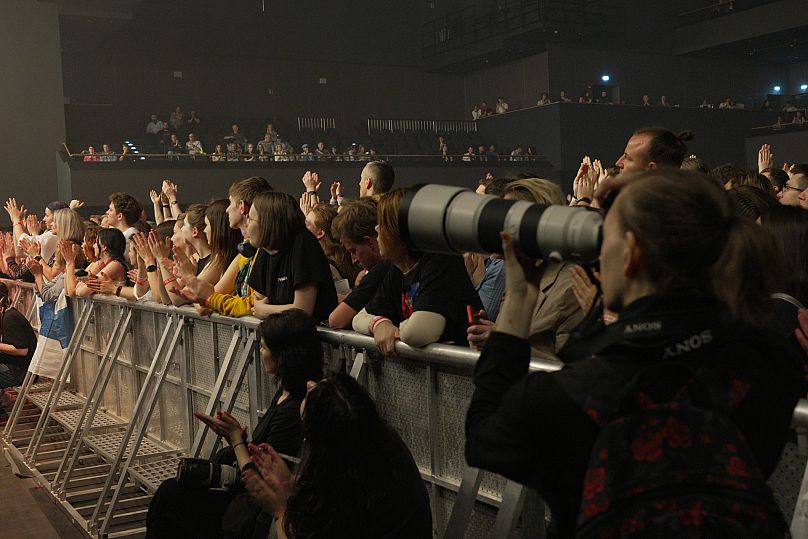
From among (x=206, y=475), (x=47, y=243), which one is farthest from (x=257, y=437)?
(x=47, y=243)

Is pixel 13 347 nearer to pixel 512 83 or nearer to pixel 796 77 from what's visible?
pixel 512 83

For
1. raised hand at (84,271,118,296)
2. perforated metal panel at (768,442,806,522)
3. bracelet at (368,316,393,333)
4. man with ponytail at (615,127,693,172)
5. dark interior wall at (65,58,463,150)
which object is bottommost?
perforated metal panel at (768,442,806,522)

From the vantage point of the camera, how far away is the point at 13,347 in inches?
233

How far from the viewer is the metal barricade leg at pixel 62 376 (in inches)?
195

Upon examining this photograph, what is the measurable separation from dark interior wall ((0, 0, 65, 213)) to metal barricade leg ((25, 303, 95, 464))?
10119mm

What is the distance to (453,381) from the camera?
86.0 inches

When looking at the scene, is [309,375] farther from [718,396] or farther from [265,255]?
[718,396]

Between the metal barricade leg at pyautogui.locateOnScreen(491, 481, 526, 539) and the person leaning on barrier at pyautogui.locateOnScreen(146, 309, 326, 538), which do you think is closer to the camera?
the metal barricade leg at pyautogui.locateOnScreen(491, 481, 526, 539)

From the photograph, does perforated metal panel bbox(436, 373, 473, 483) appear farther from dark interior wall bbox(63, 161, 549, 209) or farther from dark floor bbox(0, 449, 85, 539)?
dark interior wall bbox(63, 161, 549, 209)

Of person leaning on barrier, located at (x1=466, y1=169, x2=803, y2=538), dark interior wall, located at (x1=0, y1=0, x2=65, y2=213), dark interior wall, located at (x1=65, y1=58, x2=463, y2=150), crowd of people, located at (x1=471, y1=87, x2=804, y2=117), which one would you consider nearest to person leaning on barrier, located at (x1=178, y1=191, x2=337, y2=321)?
person leaning on barrier, located at (x1=466, y1=169, x2=803, y2=538)

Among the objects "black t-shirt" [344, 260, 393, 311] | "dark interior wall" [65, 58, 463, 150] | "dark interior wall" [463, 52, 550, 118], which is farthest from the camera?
"dark interior wall" [463, 52, 550, 118]

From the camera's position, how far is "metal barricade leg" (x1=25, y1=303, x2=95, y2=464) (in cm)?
495

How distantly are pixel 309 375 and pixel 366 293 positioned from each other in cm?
38

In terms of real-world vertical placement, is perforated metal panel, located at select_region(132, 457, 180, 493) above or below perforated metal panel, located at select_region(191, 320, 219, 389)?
below
